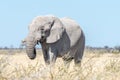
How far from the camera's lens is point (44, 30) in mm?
11234

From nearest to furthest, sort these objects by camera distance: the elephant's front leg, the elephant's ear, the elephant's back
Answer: the elephant's front leg < the elephant's ear < the elephant's back

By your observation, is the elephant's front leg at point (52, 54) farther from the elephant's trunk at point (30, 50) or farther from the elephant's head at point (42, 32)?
the elephant's trunk at point (30, 50)

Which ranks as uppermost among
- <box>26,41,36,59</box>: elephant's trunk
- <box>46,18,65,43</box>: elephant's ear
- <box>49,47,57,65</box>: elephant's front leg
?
<box>46,18,65,43</box>: elephant's ear

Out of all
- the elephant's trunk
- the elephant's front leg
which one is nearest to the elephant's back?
the elephant's front leg

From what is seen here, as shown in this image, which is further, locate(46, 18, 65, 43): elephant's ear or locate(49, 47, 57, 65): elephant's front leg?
locate(46, 18, 65, 43): elephant's ear

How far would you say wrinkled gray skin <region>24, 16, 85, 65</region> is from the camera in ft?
35.7

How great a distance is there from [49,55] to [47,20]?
88cm

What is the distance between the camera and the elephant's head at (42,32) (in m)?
10.8

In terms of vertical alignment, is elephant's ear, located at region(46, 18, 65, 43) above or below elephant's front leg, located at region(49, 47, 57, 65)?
above

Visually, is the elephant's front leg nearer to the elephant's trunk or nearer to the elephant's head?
the elephant's head

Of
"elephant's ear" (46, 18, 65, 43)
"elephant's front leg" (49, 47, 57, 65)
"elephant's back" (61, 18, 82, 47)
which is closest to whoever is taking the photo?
"elephant's front leg" (49, 47, 57, 65)

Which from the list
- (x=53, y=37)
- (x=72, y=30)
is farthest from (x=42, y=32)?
(x=72, y=30)

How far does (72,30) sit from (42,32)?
102 cm

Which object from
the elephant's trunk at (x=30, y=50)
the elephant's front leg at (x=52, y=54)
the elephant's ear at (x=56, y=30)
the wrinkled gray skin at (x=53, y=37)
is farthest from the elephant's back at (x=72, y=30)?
the elephant's trunk at (x=30, y=50)
